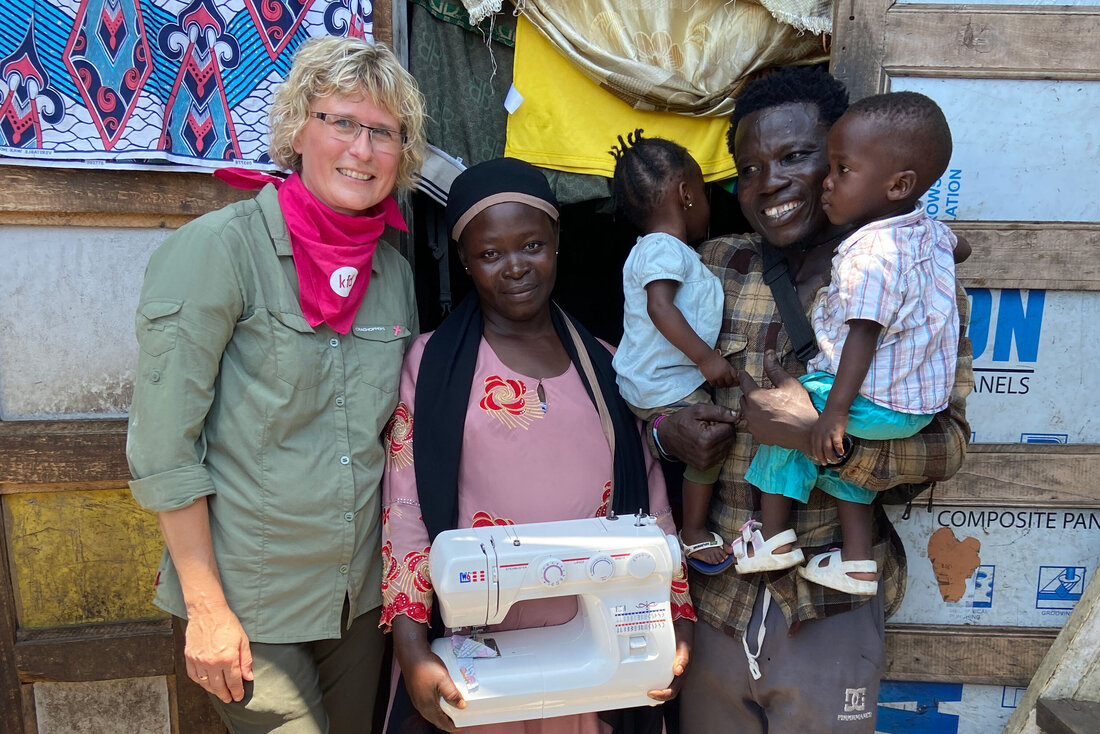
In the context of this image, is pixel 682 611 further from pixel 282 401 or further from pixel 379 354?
pixel 282 401

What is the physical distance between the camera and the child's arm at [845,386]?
158 centimetres

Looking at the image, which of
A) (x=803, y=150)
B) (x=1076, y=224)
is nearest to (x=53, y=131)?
(x=803, y=150)

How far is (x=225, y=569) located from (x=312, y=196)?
2.89ft

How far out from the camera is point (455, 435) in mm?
1832

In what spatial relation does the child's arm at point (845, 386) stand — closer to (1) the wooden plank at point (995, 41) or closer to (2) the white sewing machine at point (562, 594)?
(2) the white sewing machine at point (562, 594)

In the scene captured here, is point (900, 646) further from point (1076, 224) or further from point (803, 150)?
point (803, 150)

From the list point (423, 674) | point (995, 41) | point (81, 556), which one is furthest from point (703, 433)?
point (81, 556)

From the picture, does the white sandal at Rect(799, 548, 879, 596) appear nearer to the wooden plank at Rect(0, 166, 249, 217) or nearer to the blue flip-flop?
the blue flip-flop

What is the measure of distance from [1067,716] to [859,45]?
1.97 metres

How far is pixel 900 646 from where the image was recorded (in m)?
2.38

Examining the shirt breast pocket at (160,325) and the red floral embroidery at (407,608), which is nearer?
the shirt breast pocket at (160,325)

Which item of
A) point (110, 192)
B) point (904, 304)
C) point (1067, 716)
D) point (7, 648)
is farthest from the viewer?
point (7, 648)

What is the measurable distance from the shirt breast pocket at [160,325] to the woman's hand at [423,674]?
30.8 inches

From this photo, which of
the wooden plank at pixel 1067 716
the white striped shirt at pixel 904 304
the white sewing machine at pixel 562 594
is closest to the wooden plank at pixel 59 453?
the white sewing machine at pixel 562 594
